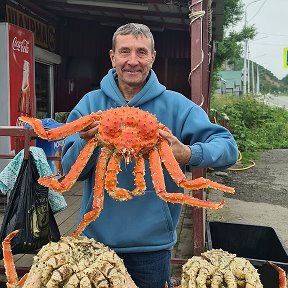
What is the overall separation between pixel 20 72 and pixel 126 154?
508cm

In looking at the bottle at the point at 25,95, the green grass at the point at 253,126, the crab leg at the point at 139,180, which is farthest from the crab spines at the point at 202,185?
the green grass at the point at 253,126

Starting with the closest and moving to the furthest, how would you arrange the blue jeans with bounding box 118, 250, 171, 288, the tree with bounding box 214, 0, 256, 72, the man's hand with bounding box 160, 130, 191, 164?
the man's hand with bounding box 160, 130, 191, 164
the blue jeans with bounding box 118, 250, 171, 288
the tree with bounding box 214, 0, 256, 72

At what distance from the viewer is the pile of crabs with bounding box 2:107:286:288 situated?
165 centimetres

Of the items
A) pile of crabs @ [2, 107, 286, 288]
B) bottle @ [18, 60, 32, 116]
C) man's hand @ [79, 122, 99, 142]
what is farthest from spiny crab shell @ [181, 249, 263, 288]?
bottle @ [18, 60, 32, 116]

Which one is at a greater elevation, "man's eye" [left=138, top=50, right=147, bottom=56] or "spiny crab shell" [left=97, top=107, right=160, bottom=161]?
"man's eye" [left=138, top=50, right=147, bottom=56]

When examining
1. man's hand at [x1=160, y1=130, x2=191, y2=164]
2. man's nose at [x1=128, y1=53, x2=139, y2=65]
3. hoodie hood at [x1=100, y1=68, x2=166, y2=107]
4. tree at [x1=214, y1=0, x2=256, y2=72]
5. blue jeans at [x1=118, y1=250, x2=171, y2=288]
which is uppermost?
tree at [x1=214, y1=0, x2=256, y2=72]

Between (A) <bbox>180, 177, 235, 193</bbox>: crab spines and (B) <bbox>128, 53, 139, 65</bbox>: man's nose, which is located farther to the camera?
(B) <bbox>128, 53, 139, 65</bbox>: man's nose

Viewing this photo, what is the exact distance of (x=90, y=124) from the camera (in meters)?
1.83

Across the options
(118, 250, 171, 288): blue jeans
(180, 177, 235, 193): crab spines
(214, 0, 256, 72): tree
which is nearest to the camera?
(180, 177, 235, 193): crab spines

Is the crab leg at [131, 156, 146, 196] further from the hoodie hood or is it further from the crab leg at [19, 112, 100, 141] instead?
the hoodie hood

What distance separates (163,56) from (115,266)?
8.28m

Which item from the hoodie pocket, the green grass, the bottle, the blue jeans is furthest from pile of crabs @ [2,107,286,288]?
the green grass

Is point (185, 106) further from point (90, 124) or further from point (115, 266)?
point (115, 266)

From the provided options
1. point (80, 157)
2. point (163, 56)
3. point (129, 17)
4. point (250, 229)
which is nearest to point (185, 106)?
point (80, 157)
